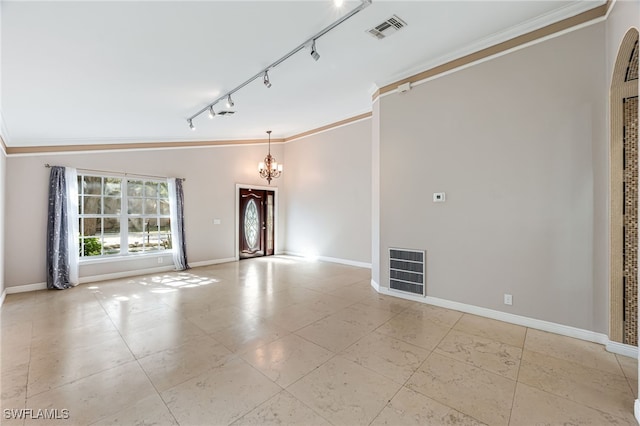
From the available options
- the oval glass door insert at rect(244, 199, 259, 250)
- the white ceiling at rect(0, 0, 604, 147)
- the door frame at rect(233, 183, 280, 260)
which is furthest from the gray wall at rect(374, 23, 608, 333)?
the oval glass door insert at rect(244, 199, 259, 250)

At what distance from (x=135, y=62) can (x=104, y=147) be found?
132 inches

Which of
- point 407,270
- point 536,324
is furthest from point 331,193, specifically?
point 536,324

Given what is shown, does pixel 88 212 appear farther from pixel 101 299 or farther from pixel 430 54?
pixel 430 54

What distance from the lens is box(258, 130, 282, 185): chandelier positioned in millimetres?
7383

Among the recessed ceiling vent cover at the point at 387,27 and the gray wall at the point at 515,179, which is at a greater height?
the recessed ceiling vent cover at the point at 387,27

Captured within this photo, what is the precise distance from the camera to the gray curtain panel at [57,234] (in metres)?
4.75

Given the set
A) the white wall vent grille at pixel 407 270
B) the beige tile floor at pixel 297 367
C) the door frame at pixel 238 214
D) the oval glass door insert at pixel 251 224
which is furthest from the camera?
the oval glass door insert at pixel 251 224

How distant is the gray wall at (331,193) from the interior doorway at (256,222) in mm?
530

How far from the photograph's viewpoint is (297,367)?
2.35 meters

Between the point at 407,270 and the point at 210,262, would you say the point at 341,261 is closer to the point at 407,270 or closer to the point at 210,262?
the point at 407,270

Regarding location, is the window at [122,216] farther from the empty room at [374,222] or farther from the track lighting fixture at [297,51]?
the track lighting fixture at [297,51]

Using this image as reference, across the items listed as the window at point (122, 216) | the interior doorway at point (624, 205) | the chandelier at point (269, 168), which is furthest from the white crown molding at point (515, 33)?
the window at point (122, 216)

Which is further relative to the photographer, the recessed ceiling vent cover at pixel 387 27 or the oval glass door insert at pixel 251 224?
the oval glass door insert at pixel 251 224

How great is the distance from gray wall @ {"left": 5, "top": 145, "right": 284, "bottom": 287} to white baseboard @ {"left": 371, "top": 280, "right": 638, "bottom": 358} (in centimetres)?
482
